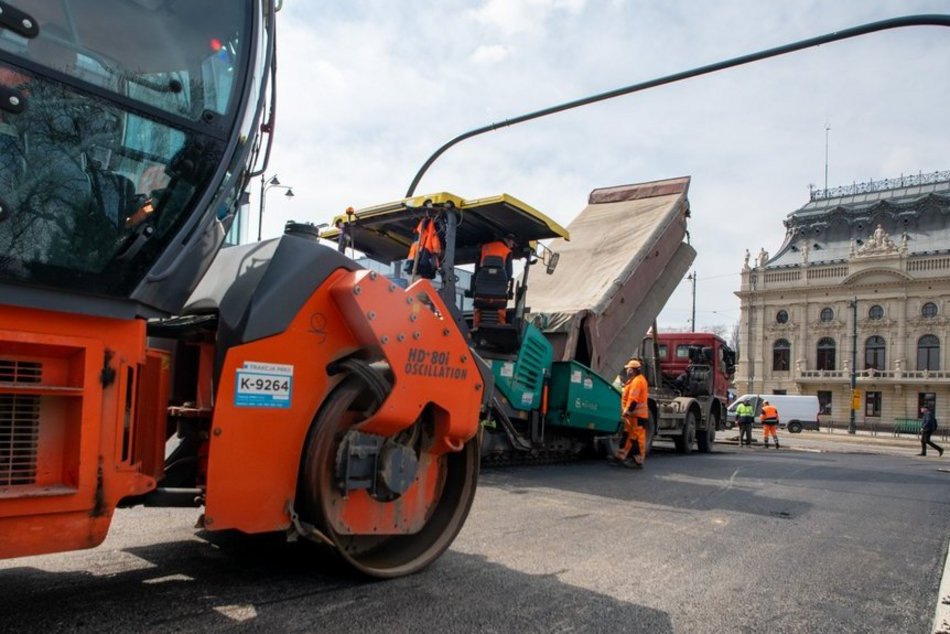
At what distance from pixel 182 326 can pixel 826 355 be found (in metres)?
60.1

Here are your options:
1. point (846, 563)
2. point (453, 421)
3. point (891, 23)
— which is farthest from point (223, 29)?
point (891, 23)

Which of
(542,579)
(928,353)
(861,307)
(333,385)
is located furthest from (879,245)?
(333,385)

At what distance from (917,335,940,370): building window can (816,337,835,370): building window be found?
5.67m

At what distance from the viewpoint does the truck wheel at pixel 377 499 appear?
3354 mm

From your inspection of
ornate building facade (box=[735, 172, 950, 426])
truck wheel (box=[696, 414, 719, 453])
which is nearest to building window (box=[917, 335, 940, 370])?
ornate building facade (box=[735, 172, 950, 426])

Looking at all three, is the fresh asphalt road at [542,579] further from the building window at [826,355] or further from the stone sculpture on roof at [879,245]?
the stone sculpture on roof at [879,245]

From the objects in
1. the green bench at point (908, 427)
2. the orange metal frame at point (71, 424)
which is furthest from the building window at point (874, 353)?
the orange metal frame at point (71, 424)

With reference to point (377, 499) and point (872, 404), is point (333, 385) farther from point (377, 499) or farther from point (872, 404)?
point (872, 404)

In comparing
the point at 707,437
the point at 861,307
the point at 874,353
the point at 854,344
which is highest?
the point at 861,307

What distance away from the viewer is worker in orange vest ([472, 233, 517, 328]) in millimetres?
8367

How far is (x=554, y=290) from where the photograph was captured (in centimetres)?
1054

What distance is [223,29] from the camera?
9.52 feet

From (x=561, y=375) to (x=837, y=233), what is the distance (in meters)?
58.9

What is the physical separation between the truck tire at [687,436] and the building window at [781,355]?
47973 millimetres
